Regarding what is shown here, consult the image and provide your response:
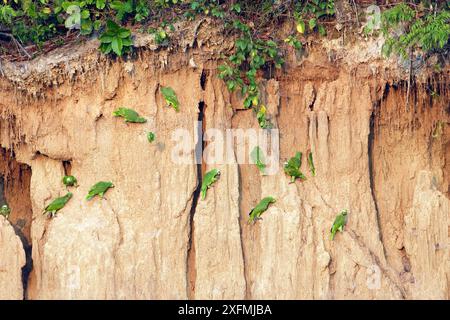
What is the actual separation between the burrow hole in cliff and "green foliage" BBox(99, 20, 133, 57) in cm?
167

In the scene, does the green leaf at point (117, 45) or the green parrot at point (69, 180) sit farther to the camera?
the green parrot at point (69, 180)

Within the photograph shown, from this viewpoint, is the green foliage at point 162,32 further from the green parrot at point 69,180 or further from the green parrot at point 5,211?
→ the green parrot at point 5,211

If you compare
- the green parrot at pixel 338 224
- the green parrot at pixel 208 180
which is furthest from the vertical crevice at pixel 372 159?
the green parrot at pixel 208 180

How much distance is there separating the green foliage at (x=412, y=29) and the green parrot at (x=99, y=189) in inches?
133

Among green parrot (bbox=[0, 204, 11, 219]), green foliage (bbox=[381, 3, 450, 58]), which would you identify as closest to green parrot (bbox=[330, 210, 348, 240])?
green foliage (bbox=[381, 3, 450, 58])

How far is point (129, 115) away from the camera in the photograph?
34.2ft

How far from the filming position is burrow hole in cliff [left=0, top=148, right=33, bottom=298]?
35.5ft

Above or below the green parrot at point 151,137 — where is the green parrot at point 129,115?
above

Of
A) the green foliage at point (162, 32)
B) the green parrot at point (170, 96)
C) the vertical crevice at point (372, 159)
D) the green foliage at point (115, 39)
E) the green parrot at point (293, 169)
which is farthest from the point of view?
the vertical crevice at point (372, 159)

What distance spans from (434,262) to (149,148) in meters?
3.44

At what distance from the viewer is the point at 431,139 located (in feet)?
37.1

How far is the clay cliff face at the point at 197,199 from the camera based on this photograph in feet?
33.6

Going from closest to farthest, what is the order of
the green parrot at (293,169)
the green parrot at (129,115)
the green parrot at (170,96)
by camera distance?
the green parrot at (129,115) < the green parrot at (170,96) < the green parrot at (293,169)

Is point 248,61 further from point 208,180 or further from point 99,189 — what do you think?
point 99,189
